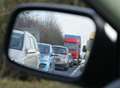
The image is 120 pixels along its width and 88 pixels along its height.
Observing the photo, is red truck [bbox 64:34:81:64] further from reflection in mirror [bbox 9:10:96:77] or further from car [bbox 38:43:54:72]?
car [bbox 38:43:54:72]

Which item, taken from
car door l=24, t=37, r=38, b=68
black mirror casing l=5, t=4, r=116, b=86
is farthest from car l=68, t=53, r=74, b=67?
car door l=24, t=37, r=38, b=68

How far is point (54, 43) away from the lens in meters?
1.82

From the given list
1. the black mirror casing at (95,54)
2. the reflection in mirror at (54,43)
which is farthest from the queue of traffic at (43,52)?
the black mirror casing at (95,54)

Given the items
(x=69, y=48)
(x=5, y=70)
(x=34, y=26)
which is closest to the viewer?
(x=69, y=48)

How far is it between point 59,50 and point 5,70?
20.8 feet

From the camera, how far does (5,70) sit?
8.00 meters

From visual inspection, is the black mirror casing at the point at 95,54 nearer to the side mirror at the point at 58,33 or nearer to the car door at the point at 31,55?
the side mirror at the point at 58,33

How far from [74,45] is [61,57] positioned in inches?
5.4

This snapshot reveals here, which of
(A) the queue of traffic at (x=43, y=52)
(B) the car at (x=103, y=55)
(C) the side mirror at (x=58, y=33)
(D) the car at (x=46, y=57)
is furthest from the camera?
(D) the car at (x=46, y=57)

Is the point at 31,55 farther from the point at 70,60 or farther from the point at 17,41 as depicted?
the point at 70,60

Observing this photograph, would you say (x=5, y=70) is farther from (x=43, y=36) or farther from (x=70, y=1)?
(x=43, y=36)

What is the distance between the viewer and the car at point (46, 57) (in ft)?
6.00

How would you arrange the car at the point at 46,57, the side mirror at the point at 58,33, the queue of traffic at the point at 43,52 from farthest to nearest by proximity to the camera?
1. the car at the point at 46,57
2. the queue of traffic at the point at 43,52
3. the side mirror at the point at 58,33

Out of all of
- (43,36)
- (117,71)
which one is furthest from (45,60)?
(117,71)
